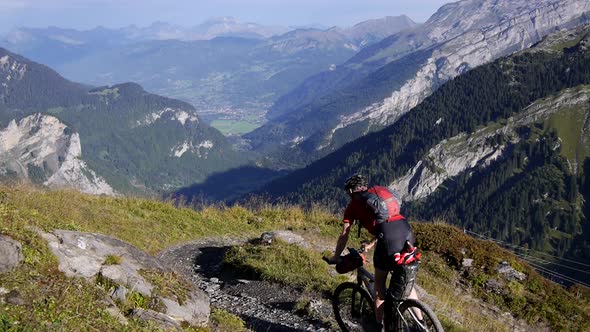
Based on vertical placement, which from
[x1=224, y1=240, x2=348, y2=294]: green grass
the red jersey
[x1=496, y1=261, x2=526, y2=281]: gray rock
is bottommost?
[x1=496, y1=261, x2=526, y2=281]: gray rock

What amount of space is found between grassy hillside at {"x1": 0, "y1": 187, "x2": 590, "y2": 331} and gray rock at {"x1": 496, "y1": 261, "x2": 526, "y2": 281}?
273 mm

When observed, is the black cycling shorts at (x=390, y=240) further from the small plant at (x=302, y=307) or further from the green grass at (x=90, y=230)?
the green grass at (x=90, y=230)

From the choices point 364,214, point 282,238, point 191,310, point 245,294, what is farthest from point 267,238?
point 364,214

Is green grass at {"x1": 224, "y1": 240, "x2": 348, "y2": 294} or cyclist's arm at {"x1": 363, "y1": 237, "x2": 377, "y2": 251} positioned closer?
cyclist's arm at {"x1": 363, "y1": 237, "x2": 377, "y2": 251}

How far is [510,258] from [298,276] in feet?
33.4

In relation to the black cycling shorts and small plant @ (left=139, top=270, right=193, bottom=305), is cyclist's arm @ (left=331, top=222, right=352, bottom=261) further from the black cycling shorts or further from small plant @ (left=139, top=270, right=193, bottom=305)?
small plant @ (left=139, top=270, right=193, bottom=305)

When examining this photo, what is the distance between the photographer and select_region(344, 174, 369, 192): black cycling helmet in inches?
342

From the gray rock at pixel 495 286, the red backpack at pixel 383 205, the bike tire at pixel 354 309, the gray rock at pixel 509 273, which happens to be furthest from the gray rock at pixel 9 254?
the gray rock at pixel 509 273

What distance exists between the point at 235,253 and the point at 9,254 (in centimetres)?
893

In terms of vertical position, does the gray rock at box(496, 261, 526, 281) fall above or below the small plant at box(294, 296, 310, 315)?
below

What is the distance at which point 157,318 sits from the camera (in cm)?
854

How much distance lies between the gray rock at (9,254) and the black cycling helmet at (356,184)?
6.43 m

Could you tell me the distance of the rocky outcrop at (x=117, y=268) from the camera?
9391mm

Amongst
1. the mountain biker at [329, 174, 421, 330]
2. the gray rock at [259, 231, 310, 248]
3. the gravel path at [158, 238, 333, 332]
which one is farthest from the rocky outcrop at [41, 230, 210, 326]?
the gray rock at [259, 231, 310, 248]
